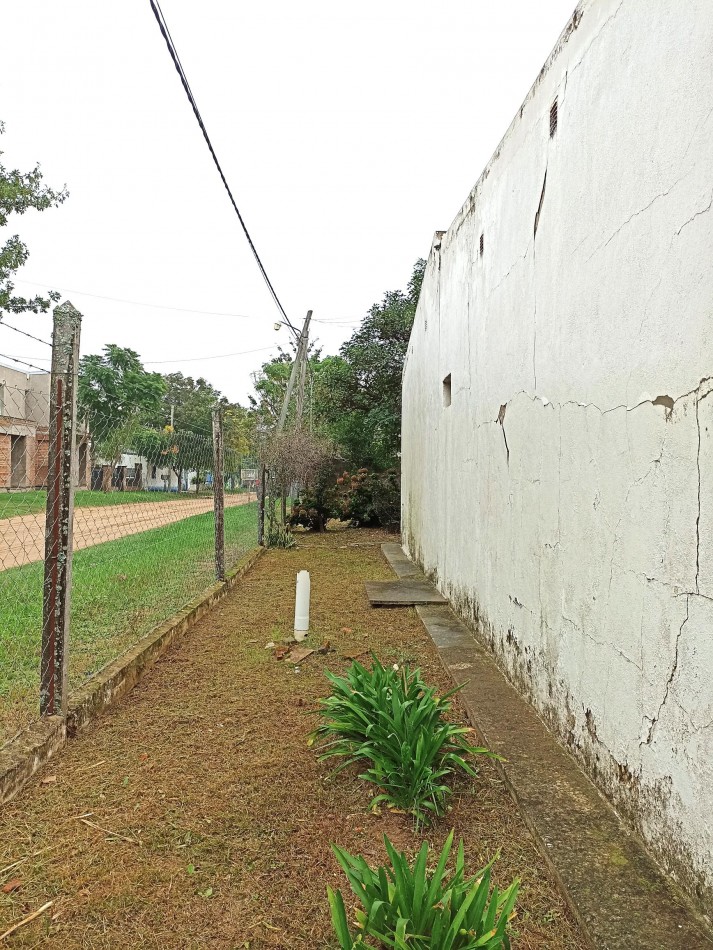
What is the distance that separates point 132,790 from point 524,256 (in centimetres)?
308

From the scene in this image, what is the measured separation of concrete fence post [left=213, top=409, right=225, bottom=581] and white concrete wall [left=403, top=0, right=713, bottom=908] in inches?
119

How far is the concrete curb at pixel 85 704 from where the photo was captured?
2.45 m

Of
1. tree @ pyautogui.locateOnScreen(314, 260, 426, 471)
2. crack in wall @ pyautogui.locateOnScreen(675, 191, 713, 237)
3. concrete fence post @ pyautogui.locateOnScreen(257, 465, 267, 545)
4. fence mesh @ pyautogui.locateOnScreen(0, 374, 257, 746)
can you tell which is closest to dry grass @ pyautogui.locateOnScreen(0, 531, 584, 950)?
fence mesh @ pyautogui.locateOnScreen(0, 374, 257, 746)

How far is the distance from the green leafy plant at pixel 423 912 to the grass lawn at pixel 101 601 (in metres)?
1.80

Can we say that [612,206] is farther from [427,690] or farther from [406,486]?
[406,486]

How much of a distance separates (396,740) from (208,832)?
28.8 inches

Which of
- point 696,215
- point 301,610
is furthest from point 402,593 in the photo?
point 696,215

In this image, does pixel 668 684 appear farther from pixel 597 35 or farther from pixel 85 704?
pixel 85 704

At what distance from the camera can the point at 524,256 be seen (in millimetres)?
3516

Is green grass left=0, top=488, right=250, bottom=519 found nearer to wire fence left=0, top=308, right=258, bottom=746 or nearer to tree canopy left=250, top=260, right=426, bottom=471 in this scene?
wire fence left=0, top=308, right=258, bottom=746

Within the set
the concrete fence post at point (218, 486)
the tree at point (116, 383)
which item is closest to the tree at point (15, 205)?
the tree at point (116, 383)

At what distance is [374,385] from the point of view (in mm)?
15766

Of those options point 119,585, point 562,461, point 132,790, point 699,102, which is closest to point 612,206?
point 699,102

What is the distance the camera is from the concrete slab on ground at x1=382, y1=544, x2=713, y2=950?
5.22 feet
